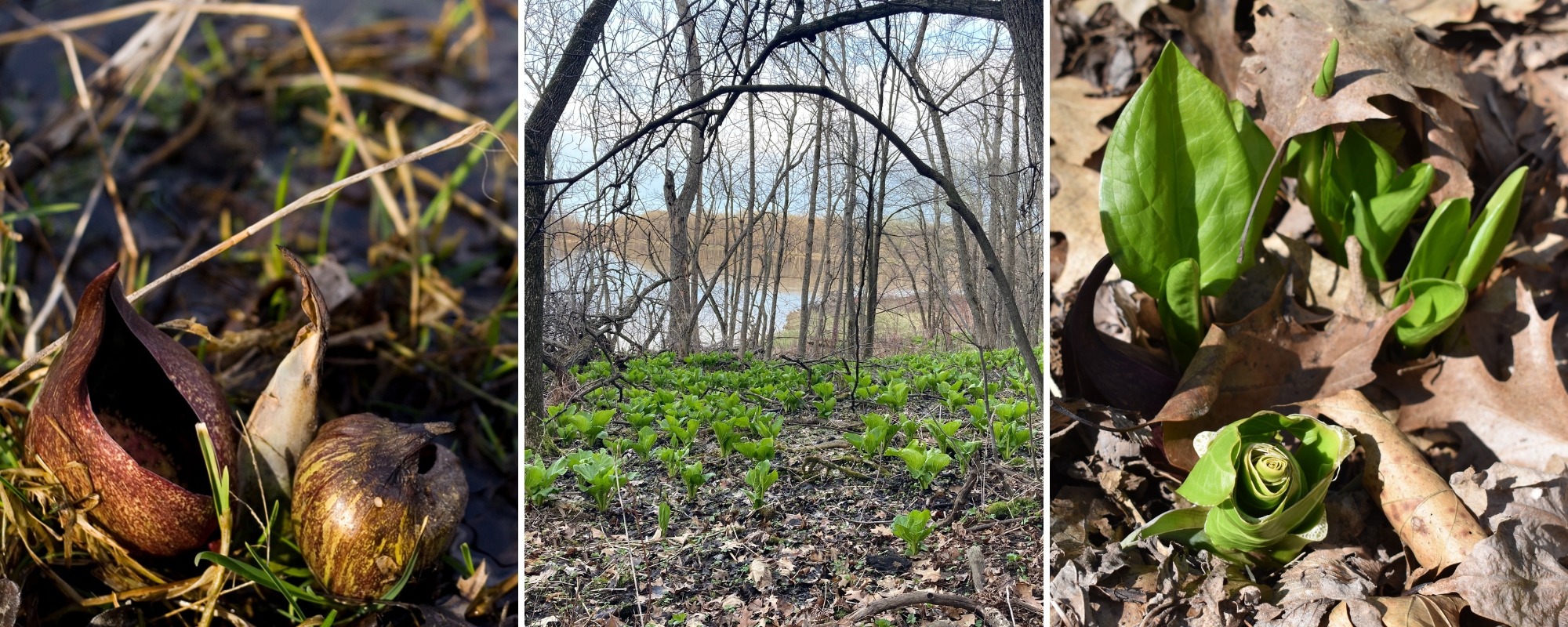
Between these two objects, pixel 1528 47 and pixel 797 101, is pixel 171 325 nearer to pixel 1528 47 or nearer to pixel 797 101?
pixel 797 101

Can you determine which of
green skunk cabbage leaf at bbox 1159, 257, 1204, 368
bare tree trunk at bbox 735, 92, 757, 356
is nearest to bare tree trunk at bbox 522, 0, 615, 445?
bare tree trunk at bbox 735, 92, 757, 356

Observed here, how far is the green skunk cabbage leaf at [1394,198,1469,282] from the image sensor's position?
46.8 inches

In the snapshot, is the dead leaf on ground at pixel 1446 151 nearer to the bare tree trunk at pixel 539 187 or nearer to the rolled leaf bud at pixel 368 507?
the bare tree trunk at pixel 539 187

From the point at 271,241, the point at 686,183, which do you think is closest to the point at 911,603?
the point at 686,183

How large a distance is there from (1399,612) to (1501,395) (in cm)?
46

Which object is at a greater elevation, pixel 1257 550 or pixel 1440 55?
pixel 1440 55

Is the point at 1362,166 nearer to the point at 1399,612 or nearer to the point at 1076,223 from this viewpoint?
the point at 1076,223

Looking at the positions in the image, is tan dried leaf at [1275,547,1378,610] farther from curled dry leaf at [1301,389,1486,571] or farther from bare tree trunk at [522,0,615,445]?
bare tree trunk at [522,0,615,445]

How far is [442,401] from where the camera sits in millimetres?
1368

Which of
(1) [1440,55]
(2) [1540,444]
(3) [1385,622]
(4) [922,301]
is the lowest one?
(3) [1385,622]

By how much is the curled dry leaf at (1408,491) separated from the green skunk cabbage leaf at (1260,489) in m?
0.11

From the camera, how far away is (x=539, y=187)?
86 cm

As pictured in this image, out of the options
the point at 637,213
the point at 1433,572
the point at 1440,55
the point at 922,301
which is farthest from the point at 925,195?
the point at 1440,55

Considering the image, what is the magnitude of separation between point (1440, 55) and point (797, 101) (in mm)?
1169
